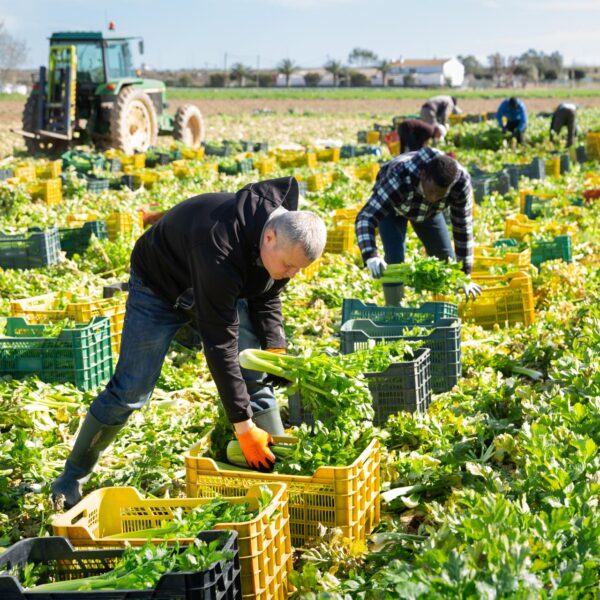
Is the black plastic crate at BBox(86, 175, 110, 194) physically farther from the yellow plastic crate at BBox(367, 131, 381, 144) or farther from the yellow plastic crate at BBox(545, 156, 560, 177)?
the yellow plastic crate at BBox(367, 131, 381, 144)

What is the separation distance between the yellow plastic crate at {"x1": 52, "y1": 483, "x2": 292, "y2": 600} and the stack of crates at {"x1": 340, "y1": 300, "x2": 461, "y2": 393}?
1819 mm

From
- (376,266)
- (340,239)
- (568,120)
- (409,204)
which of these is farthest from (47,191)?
(568,120)

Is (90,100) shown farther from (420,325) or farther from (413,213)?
(420,325)

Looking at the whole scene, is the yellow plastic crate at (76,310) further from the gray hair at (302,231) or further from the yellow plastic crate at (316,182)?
the yellow plastic crate at (316,182)

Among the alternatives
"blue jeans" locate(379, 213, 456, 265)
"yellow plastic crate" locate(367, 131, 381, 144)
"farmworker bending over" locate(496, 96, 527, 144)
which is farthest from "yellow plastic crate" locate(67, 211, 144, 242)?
"yellow plastic crate" locate(367, 131, 381, 144)

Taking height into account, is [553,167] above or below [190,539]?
above

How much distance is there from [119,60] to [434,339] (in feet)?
→ 60.5

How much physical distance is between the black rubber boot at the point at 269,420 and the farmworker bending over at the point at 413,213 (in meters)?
2.25

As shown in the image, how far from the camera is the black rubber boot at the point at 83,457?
175 inches

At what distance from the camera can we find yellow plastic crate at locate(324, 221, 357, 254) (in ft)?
34.2

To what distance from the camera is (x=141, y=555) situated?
10.0ft

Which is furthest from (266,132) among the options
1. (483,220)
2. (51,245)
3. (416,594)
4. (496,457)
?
(416,594)

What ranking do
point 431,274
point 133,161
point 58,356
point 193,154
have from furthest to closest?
point 193,154 < point 133,161 < point 431,274 < point 58,356

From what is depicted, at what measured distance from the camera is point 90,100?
21.9 metres
